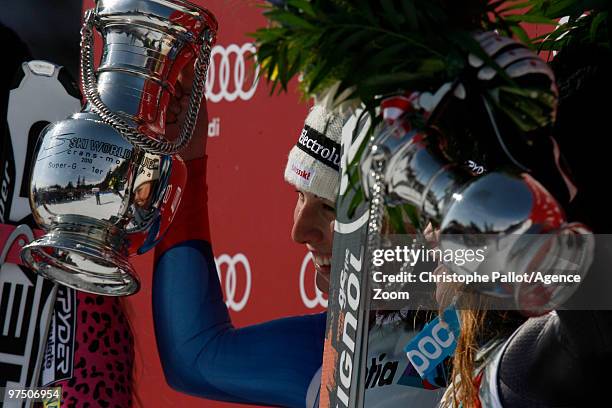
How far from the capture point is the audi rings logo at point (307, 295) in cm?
189

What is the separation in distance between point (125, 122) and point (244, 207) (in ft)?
2.63

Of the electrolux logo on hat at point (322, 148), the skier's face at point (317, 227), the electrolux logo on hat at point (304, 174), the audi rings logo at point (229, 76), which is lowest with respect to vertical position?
the skier's face at point (317, 227)

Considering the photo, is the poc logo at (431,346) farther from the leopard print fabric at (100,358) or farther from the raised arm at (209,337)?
the leopard print fabric at (100,358)

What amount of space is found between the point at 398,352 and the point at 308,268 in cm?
40

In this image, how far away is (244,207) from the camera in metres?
2.01

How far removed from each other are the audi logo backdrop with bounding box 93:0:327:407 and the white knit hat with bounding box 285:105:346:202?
0.69 feet

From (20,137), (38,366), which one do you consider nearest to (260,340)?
(38,366)

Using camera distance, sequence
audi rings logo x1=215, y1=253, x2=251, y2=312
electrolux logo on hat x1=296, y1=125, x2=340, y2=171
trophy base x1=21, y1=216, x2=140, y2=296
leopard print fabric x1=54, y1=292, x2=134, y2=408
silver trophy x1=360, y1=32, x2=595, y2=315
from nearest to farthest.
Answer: silver trophy x1=360, y1=32, x2=595, y2=315 → trophy base x1=21, y1=216, x2=140, y2=296 → electrolux logo on hat x1=296, y1=125, x2=340, y2=171 → leopard print fabric x1=54, y1=292, x2=134, y2=408 → audi rings logo x1=215, y1=253, x2=251, y2=312

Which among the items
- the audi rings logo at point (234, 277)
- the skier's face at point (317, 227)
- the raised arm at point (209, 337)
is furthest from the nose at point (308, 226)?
the audi rings logo at point (234, 277)

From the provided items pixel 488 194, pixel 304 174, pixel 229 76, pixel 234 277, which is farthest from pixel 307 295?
pixel 488 194

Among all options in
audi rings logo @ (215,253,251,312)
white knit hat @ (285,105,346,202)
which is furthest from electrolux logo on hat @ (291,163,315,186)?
audi rings logo @ (215,253,251,312)

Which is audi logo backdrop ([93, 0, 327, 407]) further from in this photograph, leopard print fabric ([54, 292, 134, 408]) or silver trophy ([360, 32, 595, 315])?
silver trophy ([360, 32, 595, 315])

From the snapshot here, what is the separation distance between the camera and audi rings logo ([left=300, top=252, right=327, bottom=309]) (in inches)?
74.5

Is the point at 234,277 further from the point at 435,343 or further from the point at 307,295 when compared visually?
the point at 435,343
